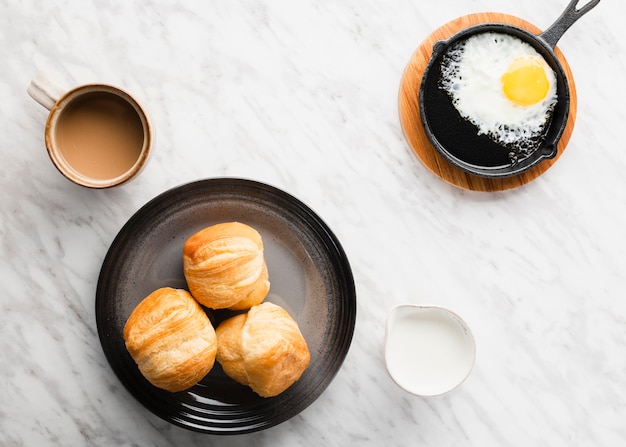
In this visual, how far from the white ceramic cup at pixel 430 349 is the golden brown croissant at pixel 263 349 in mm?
254

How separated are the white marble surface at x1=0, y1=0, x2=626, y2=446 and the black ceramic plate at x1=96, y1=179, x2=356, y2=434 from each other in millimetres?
128

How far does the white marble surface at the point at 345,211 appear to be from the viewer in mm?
1652

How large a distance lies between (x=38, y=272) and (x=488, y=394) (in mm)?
1212

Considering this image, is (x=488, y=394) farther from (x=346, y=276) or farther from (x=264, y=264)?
(x=264, y=264)

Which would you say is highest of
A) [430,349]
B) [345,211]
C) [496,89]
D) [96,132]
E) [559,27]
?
[559,27]

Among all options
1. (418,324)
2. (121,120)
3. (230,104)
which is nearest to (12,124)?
(121,120)

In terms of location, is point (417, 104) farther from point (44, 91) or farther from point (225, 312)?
point (44, 91)

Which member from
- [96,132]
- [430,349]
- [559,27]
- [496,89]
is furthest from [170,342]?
[559,27]

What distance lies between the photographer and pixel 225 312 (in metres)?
1.57

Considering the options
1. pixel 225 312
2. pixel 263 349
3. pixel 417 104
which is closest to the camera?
pixel 263 349

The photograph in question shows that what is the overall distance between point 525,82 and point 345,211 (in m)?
0.55

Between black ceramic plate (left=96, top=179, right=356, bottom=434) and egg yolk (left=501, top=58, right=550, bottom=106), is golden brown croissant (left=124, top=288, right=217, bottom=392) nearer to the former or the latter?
black ceramic plate (left=96, top=179, right=356, bottom=434)

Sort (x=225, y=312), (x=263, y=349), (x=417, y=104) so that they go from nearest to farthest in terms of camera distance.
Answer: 1. (x=263, y=349)
2. (x=225, y=312)
3. (x=417, y=104)

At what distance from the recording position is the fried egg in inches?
64.6
